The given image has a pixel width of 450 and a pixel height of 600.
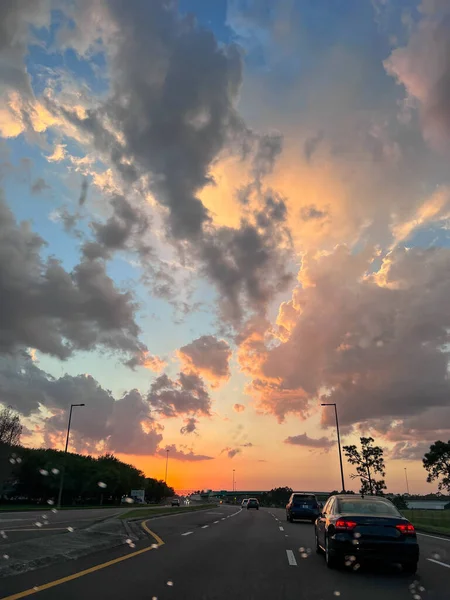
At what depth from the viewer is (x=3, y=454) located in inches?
2425

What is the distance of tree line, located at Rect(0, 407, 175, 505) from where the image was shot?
210 feet

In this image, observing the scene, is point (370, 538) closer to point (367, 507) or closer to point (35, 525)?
point (367, 507)

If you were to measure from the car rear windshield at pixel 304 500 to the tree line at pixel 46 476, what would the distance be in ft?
115

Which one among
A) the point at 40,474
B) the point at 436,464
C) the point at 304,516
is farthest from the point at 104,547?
the point at 40,474

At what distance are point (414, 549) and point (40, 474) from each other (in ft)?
224

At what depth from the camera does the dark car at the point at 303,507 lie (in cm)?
2877

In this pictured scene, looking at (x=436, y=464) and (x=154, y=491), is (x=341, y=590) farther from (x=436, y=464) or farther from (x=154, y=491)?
(x=154, y=491)

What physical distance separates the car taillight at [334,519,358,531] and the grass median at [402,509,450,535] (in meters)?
18.1

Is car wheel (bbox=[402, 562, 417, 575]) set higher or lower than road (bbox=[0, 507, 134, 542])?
lower

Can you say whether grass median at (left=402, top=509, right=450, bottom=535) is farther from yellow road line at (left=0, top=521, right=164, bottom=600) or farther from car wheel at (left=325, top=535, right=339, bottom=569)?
yellow road line at (left=0, top=521, right=164, bottom=600)

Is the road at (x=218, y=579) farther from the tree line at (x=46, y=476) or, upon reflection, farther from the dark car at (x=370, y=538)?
the tree line at (x=46, y=476)

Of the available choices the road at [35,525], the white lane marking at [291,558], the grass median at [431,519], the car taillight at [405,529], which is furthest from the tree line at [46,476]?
the car taillight at [405,529]

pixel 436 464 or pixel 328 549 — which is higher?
pixel 436 464

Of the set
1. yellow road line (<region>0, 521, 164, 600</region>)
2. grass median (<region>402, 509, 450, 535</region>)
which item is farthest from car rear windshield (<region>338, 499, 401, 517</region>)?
grass median (<region>402, 509, 450, 535</region>)
